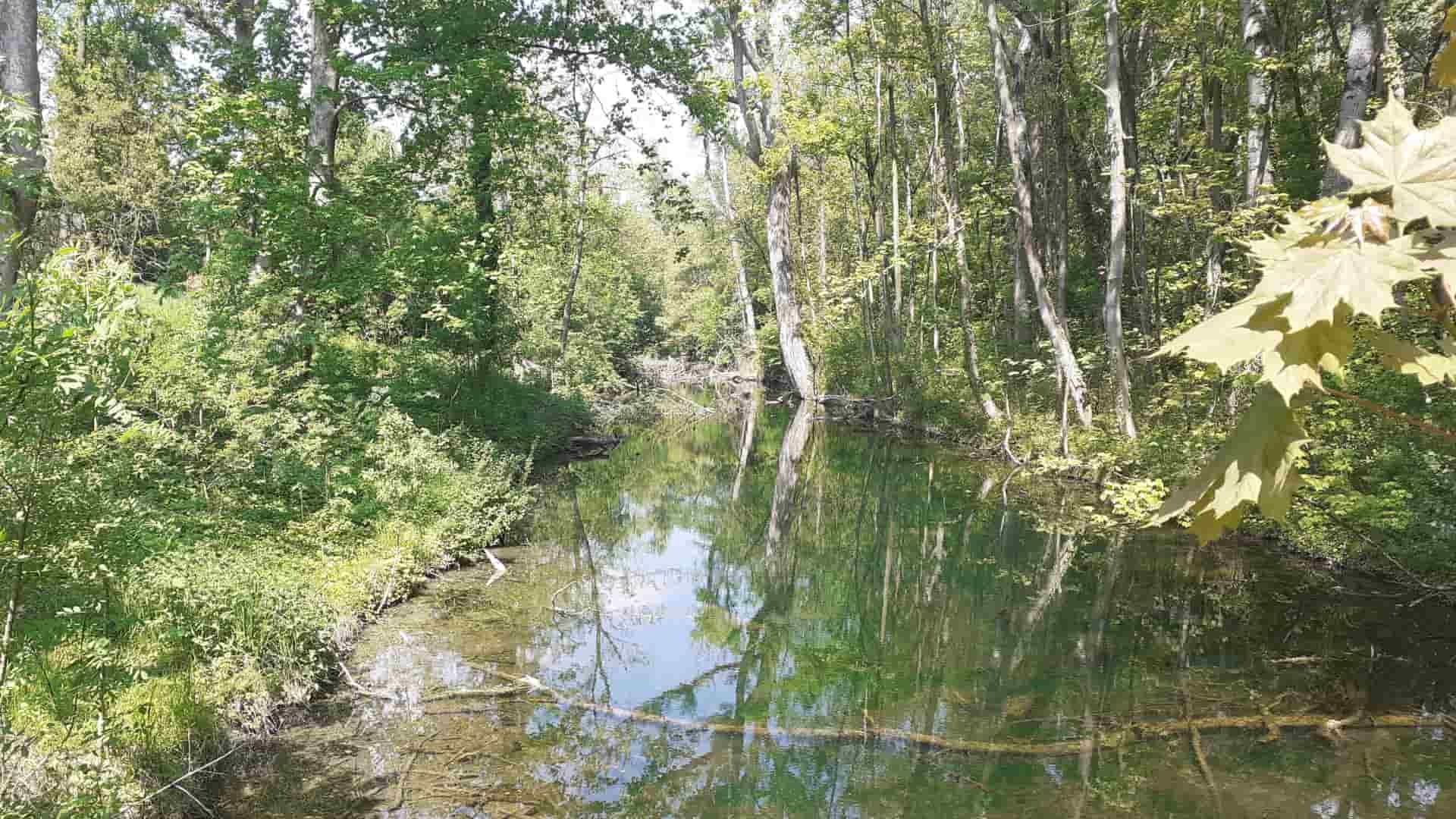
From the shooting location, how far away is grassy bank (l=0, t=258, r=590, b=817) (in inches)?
133

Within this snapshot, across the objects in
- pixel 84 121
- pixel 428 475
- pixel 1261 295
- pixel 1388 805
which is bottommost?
pixel 1388 805

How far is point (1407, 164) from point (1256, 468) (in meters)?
0.43

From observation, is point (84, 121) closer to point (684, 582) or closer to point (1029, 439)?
point (684, 582)

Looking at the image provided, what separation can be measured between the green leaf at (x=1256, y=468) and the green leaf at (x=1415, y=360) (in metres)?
0.24

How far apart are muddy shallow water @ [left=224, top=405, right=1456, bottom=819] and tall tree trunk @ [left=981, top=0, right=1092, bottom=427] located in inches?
120

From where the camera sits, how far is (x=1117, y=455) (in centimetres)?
1187

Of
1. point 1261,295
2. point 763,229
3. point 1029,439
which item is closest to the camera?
point 1261,295

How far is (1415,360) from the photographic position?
113 centimetres

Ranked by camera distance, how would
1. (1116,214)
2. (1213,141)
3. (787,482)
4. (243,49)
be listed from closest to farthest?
(1116,214), (243,49), (1213,141), (787,482)

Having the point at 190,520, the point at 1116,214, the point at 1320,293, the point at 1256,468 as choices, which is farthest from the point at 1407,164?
the point at 1116,214

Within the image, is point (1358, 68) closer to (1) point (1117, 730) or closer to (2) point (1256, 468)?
(1) point (1117, 730)

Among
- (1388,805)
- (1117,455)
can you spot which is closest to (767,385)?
(1117,455)

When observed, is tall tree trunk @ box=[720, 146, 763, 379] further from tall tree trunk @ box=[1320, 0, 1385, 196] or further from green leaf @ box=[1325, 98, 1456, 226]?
green leaf @ box=[1325, 98, 1456, 226]

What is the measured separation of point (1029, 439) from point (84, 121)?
22.9m
